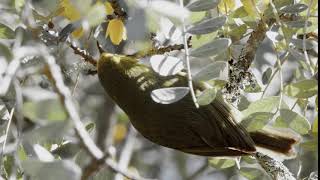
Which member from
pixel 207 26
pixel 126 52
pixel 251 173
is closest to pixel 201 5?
pixel 207 26

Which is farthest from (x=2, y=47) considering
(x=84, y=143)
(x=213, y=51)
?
(x=213, y=51)

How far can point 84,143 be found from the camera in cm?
86

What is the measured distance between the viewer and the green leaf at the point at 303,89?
113 centimetres

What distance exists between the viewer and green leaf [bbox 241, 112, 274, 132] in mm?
1167

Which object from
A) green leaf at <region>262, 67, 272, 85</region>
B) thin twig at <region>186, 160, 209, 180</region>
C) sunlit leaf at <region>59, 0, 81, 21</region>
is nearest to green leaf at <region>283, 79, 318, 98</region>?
green leaf at <region>262, 67, 272, 85</region>

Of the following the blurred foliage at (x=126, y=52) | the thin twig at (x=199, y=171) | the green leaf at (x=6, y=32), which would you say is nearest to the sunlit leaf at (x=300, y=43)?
the blurred foliage at (x=126, y=52)

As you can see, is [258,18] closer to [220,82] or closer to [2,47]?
[220,82]

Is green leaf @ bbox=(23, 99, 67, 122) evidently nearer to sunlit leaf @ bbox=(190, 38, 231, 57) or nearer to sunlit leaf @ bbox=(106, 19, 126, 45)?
sunlit leaf @ bbox=(190, 38, 231, 57)

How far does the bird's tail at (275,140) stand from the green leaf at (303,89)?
21cm

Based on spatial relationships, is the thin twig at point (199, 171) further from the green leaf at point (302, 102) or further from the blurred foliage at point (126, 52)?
the green leaf at point (302, 102)

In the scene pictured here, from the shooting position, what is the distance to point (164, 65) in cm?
110

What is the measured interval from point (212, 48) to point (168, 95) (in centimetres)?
9

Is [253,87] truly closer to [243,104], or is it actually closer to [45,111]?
[243,104]

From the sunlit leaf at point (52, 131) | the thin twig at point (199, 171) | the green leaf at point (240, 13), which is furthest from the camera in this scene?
the thin twig at point (199, 171)
